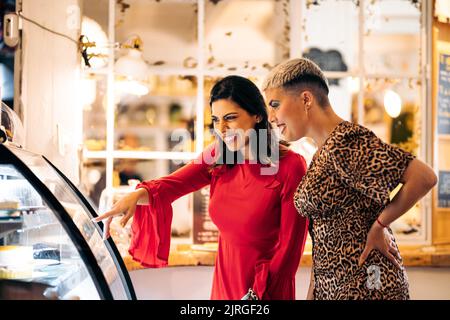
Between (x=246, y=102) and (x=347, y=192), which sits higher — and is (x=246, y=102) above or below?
above

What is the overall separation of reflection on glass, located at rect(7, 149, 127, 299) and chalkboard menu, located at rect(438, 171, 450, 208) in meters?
2.38

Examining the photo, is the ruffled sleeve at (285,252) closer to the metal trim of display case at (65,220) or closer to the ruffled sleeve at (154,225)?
the ruffled sleeve at (154,225)

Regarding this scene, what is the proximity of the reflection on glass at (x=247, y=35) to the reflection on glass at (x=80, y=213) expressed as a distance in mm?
1835

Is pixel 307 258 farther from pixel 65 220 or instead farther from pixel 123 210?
pixel 65 220

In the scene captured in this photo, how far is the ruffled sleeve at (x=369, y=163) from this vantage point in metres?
1.37

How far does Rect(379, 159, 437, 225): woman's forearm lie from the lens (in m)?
1.36

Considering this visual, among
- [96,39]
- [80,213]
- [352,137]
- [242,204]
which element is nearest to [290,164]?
[242,204]

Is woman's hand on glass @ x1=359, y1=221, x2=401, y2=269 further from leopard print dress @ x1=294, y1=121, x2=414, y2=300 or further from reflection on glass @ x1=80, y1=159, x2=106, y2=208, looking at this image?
reflection on glass @ x1=80, y1=159, x2=106, y2=208

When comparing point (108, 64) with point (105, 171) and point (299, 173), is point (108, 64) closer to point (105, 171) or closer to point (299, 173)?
point (105, 171)

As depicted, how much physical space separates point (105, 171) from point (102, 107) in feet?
1.32

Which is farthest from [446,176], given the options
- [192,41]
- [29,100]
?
[29,100]

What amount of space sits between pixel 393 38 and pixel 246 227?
2.22 metres

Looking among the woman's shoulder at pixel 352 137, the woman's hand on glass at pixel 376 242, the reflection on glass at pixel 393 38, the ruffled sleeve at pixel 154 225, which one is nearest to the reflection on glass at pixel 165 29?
the reflection on glass at pixel 393 38

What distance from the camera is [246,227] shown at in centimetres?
170
